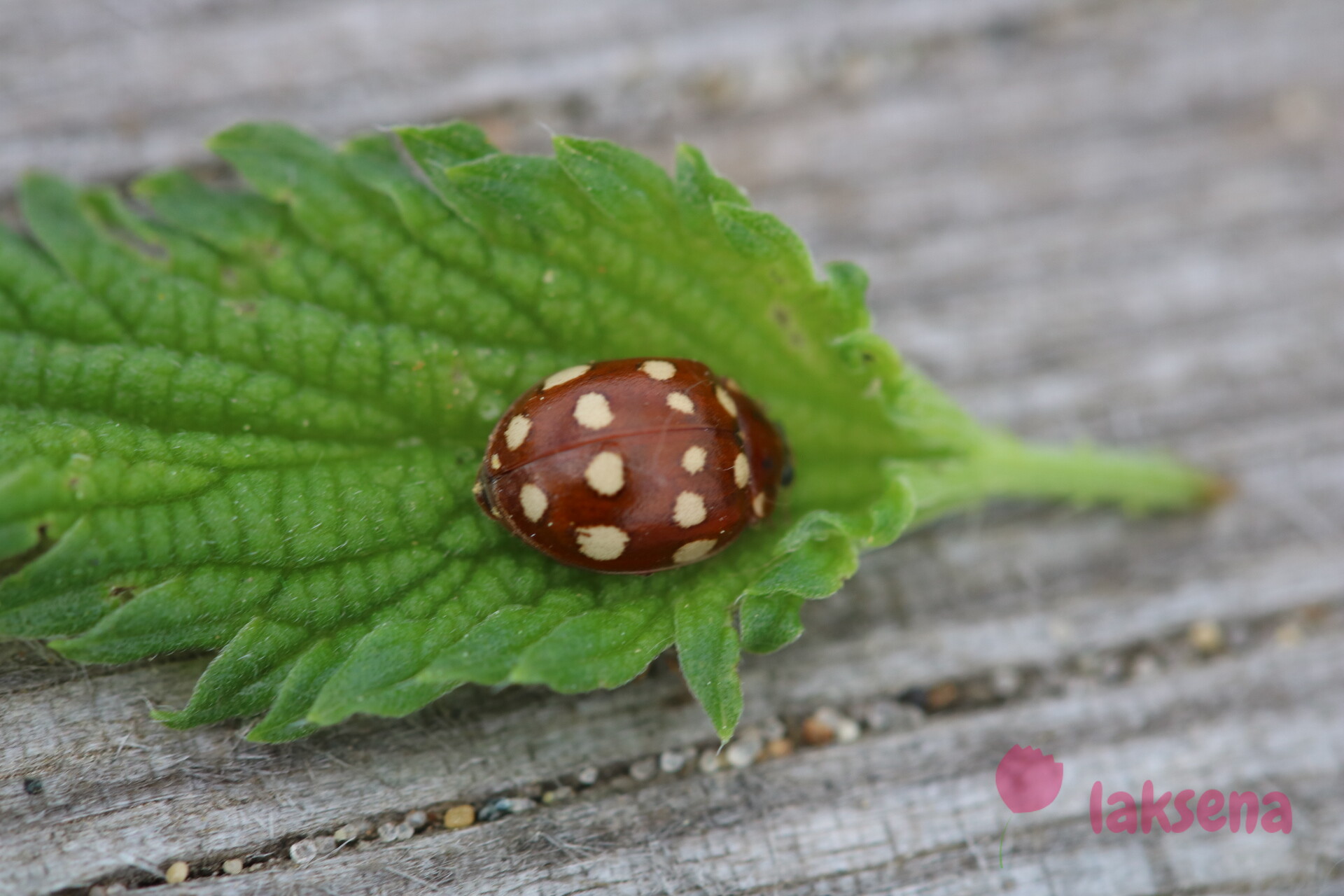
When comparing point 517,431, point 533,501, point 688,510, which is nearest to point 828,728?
point 688,510

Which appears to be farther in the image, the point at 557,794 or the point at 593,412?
the point at 557,794

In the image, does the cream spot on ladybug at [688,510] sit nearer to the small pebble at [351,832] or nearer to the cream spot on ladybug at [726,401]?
the cream spot on ladybug at [726,401]

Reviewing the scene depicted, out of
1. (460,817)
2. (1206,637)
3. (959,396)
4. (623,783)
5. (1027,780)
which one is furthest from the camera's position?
(959,396)

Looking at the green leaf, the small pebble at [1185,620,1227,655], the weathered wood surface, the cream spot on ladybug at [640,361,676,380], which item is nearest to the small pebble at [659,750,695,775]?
the weathered wood surface

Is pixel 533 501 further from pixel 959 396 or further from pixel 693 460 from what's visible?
pixel 959 396

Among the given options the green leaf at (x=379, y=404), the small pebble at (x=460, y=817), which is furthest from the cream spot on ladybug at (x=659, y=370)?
the small pebble at (x=460, y=817)

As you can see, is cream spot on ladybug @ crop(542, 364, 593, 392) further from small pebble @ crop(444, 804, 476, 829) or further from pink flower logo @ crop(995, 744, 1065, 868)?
pink flower logo @ crop(995, 744, 1065, 868)
